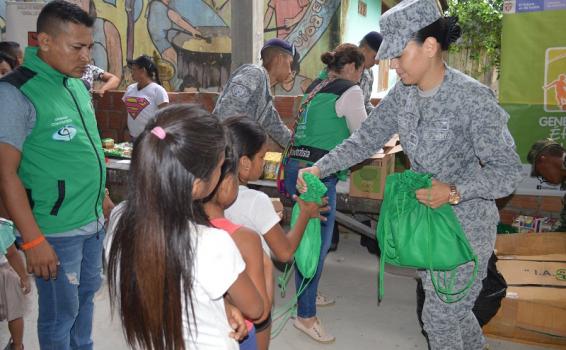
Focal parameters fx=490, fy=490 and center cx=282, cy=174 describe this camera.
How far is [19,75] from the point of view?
212 cm

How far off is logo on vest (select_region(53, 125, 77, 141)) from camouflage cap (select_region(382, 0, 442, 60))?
4.74 feet

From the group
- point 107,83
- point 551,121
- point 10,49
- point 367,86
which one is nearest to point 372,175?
point 367,86

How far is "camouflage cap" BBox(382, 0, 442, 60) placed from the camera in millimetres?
2053

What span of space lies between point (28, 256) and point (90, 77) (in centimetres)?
421

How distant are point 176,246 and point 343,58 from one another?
231 cm

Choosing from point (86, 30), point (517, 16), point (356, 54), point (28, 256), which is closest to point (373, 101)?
point (517, 16)

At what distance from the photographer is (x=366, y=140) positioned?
2.58 meters

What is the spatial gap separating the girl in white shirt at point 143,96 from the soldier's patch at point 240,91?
2526mm

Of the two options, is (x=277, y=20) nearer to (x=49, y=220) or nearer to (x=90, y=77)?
(x=90, y=77)

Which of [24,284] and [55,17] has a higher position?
[55,17]

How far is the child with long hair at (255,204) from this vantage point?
2.05 metres

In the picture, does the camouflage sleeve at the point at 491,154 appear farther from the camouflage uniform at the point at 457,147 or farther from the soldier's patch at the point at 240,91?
the soldier's patch at the point at 240,91

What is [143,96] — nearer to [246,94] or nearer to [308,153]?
[246,94]

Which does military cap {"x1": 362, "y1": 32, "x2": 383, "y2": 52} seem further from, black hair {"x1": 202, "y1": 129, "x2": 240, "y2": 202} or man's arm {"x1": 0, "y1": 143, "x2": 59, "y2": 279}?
man's arm {"x1": 0, "y1": 143, "x2": 59, "y2": 279}
